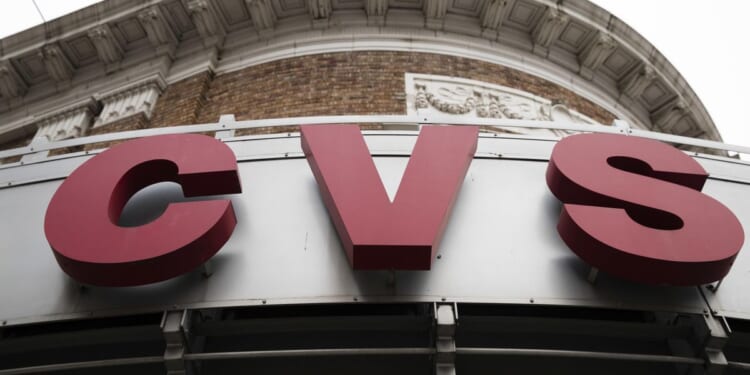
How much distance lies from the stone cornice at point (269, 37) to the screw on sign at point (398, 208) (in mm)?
5413

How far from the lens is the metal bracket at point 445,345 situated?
11.7 ft

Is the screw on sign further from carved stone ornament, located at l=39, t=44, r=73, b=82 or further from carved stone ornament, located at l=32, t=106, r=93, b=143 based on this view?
carved stone ornament, located at l=39, t=44, r=73, b=82

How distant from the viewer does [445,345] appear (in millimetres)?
3607

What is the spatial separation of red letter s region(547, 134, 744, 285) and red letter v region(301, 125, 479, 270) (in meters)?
0.78

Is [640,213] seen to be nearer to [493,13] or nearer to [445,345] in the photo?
[445,345]

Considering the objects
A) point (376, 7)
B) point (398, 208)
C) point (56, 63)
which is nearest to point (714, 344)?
point (398, 208)

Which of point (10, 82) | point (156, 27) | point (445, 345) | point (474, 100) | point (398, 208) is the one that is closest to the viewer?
point (445, 345)

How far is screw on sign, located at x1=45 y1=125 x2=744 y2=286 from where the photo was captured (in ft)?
12.2

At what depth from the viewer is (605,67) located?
1095 cm

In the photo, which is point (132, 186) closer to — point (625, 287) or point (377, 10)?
point (625, 287)

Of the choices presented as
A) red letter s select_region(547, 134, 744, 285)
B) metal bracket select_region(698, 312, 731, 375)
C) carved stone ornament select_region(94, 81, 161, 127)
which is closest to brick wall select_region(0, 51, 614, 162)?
carved stone ornament select_region(94, 81, 161, 127)

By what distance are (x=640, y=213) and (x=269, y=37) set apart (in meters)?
7.34

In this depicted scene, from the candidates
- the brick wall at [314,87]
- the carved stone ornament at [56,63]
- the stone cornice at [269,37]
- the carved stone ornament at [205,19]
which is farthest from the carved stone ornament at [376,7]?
the carved stone ornament at [56,63]

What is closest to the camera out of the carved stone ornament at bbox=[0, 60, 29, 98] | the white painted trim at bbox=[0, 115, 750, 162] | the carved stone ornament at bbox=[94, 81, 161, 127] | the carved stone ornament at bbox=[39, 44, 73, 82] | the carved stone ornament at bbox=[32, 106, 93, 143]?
the white painted trim at bbox=[0, 115, 750, 162]
